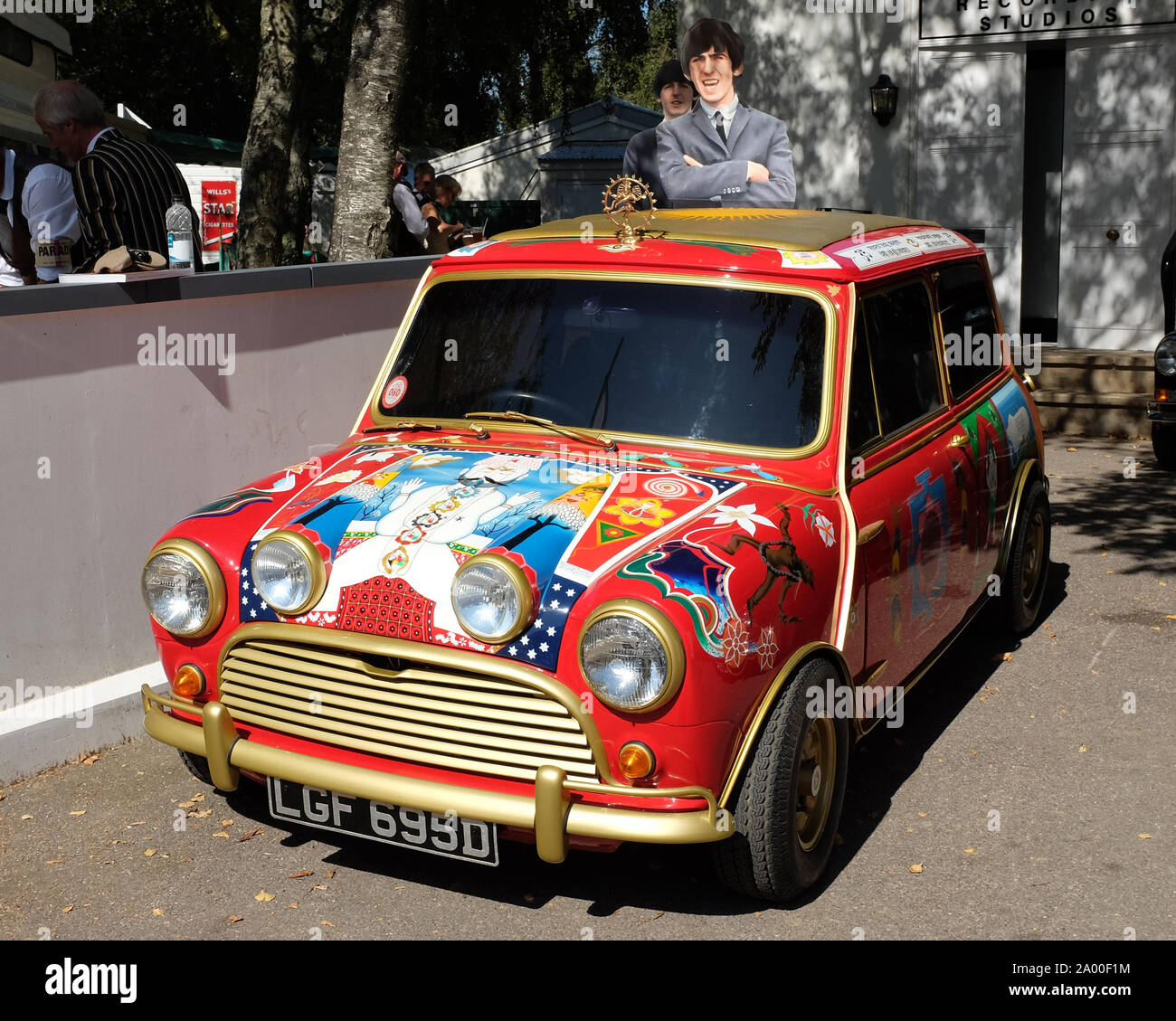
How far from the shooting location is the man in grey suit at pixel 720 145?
7.13m

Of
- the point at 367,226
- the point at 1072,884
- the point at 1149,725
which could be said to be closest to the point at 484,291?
the point at 1072,884

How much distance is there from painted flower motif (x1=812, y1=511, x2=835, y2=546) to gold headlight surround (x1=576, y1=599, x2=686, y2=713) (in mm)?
801

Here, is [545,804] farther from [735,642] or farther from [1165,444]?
[1165,444]

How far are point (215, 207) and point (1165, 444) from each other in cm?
1264

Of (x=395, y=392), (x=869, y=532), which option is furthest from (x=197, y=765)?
(x=869, y=532)

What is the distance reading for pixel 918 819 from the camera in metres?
4.64

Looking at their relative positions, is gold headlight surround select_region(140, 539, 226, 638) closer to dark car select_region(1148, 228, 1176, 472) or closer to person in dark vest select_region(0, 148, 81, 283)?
person in dark vest select_region(0, 148, 81, 283)

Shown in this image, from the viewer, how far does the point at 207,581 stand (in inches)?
157

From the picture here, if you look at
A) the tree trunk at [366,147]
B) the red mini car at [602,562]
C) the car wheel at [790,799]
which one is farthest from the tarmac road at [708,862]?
the tree trunk at [366,147]

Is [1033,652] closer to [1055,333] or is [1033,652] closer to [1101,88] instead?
[1101,88]

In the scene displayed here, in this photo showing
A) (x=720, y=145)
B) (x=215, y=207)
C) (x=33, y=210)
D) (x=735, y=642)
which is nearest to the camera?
(x=735, y=642)

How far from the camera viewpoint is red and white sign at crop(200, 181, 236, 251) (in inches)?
699

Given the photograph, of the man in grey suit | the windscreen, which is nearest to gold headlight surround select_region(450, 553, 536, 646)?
A: the windscreen

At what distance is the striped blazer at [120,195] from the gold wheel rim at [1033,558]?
4279 millimetres
